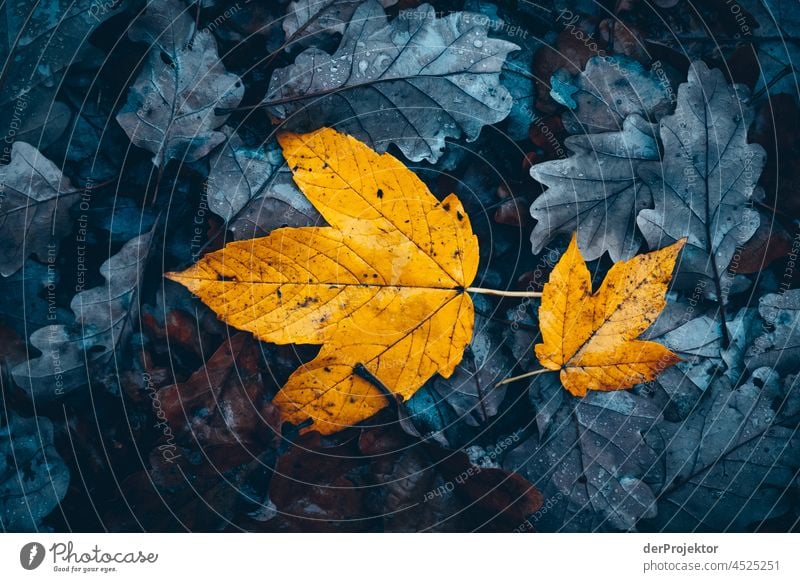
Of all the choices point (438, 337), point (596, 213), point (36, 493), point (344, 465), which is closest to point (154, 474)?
point (36, 493)

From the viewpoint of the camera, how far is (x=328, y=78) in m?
0.85

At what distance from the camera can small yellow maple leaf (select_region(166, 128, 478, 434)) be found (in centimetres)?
81

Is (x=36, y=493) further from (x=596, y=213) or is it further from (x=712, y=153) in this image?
(x=712, y=153)

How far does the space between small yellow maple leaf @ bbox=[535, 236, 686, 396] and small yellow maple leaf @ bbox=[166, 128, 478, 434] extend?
142mm
